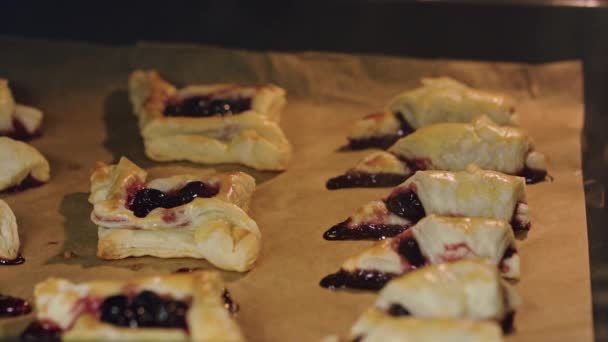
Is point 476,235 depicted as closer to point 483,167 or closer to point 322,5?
point 483,167

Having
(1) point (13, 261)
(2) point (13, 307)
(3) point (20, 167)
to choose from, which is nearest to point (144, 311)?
(2) point (13, 307)

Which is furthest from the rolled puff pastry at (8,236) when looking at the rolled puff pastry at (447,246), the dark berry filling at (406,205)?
the dark berry filling at (406,205)

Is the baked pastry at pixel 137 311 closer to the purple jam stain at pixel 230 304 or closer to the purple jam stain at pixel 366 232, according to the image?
the purple jam stain at pixel 230 304

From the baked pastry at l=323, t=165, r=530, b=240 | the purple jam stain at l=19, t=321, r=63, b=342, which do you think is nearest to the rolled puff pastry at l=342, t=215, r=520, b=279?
the baked pastry at l=323, t=165, r=530, b=240

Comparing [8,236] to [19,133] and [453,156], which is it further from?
[453,156]

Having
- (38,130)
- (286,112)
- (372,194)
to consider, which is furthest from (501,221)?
(38,130)
